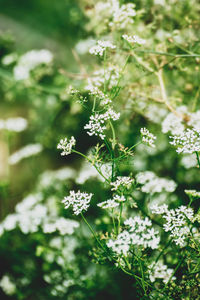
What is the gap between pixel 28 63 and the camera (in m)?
2.61

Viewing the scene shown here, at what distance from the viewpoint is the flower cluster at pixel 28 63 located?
255 cm

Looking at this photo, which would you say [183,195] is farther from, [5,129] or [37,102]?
[37,102]

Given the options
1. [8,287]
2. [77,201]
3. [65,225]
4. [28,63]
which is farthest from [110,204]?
[28,63]

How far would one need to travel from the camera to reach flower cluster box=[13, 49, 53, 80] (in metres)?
2.55

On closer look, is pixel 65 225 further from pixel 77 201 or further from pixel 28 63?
pixel 28 63

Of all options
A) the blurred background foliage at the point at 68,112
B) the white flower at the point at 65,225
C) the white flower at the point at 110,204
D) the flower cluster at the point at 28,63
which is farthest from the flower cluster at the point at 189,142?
the flower cluster at the point at 28,63

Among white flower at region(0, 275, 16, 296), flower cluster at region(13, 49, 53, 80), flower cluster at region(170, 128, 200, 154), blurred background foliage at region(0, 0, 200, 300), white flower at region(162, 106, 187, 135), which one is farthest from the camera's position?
flower cluster at region(13, 49, 53, 80)

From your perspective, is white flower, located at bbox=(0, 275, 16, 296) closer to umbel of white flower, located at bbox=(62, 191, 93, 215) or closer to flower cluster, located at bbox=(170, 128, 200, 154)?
umbel of white flower, located at bbox=(62, 191, 93, 215)

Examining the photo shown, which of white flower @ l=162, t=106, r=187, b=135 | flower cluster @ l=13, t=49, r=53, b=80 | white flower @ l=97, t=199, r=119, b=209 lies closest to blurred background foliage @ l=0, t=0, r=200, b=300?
flower cluster @ l=13, t=49, r=53, b=80

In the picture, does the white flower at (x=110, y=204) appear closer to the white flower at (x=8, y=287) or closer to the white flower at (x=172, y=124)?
the white flower at (x=172, y=124)

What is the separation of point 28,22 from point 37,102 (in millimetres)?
2019

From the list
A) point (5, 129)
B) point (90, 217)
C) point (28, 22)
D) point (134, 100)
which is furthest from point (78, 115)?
point (28, 22)

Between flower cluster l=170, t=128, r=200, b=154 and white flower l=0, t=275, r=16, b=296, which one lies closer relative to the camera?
flower cluster l=170, t=128, r=200, b=154

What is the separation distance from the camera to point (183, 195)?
208cm
